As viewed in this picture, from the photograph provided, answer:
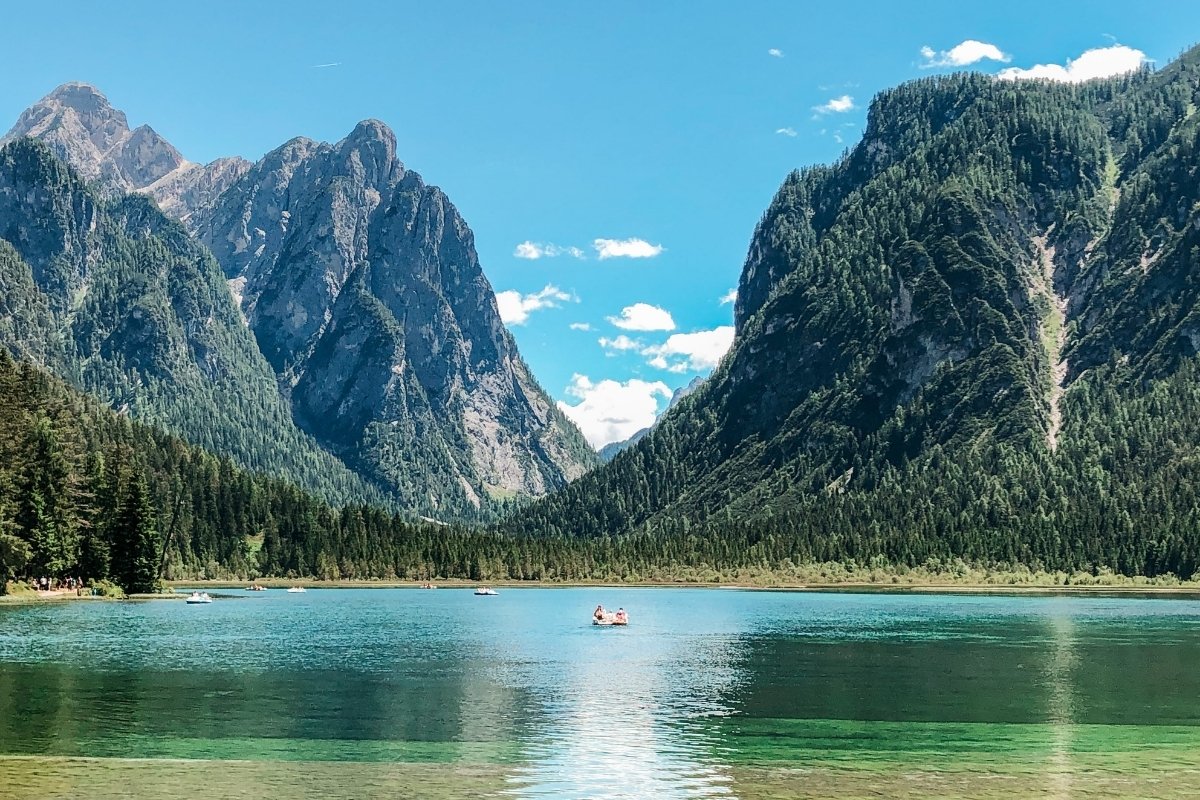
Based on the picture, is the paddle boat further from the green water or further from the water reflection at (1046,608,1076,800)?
the water reflection at (1046,608,1076,800)

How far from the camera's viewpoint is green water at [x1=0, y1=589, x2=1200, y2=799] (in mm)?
50719

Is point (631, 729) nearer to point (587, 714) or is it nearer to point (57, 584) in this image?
point (587, 714)

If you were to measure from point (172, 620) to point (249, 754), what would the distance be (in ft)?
326

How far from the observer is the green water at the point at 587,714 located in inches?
1997

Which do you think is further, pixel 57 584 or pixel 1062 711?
pixel 57 584

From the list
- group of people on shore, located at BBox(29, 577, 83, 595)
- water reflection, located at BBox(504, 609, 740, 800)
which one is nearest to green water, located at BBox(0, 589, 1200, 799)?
water reflection, located at BBox(504, 609, 740, 800)

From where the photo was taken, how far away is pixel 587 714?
7262 centimetres

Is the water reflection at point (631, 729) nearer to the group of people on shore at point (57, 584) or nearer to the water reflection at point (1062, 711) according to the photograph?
the water reflection at point (1062, 711)

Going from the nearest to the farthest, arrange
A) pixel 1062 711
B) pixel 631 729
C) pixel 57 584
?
1. pixel 631 729
2. pixel 1062 711
3. pixel 57 584

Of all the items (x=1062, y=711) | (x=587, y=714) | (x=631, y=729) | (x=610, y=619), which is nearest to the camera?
(x=631, y=729)

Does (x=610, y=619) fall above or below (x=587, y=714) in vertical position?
above

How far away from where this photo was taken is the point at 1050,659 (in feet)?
363

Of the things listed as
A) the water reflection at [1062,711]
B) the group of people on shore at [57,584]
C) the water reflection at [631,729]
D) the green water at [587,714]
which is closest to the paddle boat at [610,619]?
the green water at [587,714]

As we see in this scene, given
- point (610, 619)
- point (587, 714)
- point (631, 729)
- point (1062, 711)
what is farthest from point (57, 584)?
point (1062, 711)
